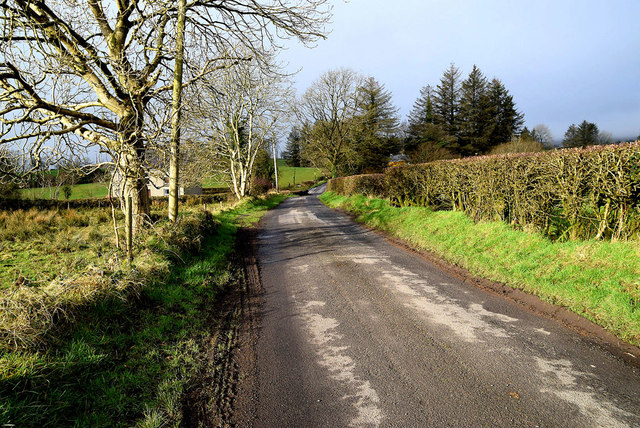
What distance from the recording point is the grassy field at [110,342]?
8.51 ft

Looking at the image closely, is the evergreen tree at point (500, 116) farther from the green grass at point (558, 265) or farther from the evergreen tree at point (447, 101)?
the green grass at point (558, 265)

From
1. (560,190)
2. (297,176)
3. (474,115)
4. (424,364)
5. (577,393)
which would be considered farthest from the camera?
(297,176)

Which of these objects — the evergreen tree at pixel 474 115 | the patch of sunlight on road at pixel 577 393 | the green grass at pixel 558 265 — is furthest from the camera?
the evergreen tree at pixel 474 115

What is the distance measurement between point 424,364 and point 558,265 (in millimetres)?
3842

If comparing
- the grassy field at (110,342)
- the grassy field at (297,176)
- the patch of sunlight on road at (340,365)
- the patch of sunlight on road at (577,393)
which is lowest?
the patch of sunlight on road at (577,393)

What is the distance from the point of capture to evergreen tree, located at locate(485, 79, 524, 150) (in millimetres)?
42287

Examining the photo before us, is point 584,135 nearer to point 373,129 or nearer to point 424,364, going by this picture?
point 373,129

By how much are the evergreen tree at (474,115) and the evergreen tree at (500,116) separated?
632 millimetres

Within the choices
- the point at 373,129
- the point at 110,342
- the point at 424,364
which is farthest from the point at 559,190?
the point at 373,129

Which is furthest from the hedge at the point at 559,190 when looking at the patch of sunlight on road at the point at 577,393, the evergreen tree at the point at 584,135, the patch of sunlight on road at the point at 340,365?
the evergreen tree at the point at 584,135

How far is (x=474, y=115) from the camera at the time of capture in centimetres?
4259

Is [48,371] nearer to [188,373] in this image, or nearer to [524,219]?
[188,373]

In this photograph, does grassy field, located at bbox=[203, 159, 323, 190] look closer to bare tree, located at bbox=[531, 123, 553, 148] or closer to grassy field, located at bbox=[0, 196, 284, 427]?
bare tree, located at bbox=[531, 123, 553, 148]

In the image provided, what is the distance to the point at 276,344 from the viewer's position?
3.83 metres
